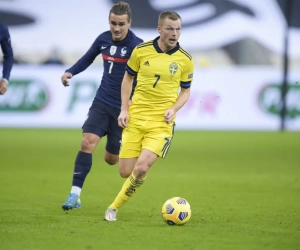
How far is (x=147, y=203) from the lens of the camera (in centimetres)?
955

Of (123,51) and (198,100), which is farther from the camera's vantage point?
(198,100)

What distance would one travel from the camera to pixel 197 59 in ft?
81.4

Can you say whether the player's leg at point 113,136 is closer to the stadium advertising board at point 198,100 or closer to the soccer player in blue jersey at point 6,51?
the soccer player in blue jersey at point 6,51

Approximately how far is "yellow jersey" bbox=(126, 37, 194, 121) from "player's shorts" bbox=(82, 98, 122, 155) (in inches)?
35.3

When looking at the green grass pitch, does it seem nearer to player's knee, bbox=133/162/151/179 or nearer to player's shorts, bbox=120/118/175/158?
player's knee, bbox=133/162/151/179

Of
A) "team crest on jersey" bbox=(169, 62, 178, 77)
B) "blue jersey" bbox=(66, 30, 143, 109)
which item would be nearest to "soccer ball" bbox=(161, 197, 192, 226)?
"team crest on jersey" bbox=(169, 62, 178, 77)

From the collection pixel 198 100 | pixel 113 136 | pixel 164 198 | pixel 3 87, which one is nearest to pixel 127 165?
pixel 113 136

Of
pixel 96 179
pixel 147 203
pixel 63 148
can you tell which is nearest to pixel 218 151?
pixel 63 148

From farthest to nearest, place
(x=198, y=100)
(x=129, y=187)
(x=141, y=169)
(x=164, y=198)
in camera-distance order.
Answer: (x=198, y=100) → (x=164, y=198) → (x=129, y=187) → (x=141, y=169)

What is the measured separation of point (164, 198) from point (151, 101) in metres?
2.35

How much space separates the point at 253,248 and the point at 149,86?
226cm

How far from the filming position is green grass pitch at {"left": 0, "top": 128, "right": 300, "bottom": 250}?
6.77 metres

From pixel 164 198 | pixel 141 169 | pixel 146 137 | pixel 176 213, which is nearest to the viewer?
pixel 176 213

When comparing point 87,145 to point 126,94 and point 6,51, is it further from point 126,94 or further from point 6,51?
point 6,51
